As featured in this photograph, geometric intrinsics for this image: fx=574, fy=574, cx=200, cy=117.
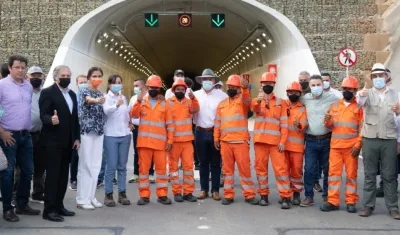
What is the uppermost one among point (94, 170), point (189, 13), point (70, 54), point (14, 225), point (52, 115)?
point (189, 13)

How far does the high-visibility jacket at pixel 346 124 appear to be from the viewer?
8.41 meters

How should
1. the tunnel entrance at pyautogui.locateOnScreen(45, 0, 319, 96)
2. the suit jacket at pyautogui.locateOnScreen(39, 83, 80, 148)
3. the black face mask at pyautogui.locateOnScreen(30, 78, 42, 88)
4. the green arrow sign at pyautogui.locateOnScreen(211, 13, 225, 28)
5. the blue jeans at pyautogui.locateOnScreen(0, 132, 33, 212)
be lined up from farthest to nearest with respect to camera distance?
1. the green arrow sign at pyautogui.locateOnScreen(211, 13, 225, 28)
2. the tunnel entrance at pyautogui.locateOnScreen(45, 0, 319, 96)
3. the black face mask at pyautogui.locateOnScreen(30, 78, 42, 88)
4. the suit jacket at pyautogui.locateOnScreen(39, 83, 80, 148)
5. the blue jeans at pyautogui.locateOnScreen(0, 132, 33, 212)

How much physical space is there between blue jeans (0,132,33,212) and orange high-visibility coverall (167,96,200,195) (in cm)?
229

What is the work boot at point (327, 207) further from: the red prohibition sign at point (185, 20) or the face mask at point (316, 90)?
the red prohibition sign at point (185, 20)

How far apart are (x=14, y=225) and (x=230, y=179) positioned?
3.34 metres

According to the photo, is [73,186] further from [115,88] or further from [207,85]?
[207,85]

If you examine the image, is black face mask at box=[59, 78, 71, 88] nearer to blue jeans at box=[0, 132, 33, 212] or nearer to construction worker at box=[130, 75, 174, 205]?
blue jeans at box=[0, 132, 33, 212]

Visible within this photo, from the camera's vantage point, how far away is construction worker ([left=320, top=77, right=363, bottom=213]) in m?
8.41

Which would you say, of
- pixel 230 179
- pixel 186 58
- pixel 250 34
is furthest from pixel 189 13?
pixel 186 58

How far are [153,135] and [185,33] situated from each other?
24.0m

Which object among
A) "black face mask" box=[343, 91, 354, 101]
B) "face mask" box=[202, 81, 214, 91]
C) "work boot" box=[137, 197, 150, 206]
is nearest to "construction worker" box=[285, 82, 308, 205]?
"black face mask" box=[343, 91, 354, 101]

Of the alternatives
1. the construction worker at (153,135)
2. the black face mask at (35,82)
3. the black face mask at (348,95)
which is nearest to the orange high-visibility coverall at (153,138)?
the construction worker at (153,135)

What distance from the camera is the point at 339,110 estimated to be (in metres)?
8.53

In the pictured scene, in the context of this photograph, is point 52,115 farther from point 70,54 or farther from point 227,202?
point 70,54
